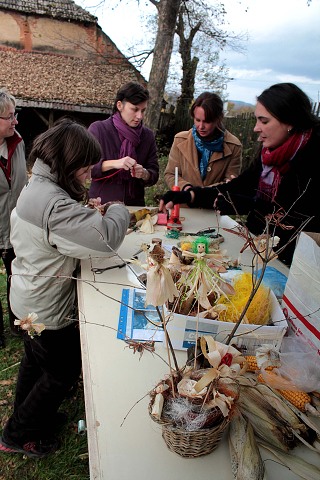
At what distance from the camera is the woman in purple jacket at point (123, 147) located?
2.66 metres

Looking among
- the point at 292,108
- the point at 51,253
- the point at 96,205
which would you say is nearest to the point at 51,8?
the point at 96,205

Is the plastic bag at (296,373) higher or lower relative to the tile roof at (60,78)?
lower

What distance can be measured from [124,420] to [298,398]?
47 cm

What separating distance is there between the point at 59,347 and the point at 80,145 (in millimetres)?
936

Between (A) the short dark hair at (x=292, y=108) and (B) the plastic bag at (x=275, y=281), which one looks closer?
(B) the plastic bag at (x=275, y=281)

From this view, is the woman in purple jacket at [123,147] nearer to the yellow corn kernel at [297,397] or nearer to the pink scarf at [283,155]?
the pink scarf at [283,155]

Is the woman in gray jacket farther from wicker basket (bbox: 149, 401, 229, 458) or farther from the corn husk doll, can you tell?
wicker basket (bbox: 149, 401, 229, 458)

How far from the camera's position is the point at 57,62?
14086mm

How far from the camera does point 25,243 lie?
1.52 meters

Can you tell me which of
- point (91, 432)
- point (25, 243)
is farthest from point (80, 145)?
point (91, 432)

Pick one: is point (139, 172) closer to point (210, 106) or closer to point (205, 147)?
point (205, 147)

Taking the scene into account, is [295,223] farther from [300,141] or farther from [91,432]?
[91,432]

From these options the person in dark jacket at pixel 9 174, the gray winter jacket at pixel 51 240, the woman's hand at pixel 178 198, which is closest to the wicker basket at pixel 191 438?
the gray winter jacket at pixel 51 240

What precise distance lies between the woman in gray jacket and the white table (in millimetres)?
258
